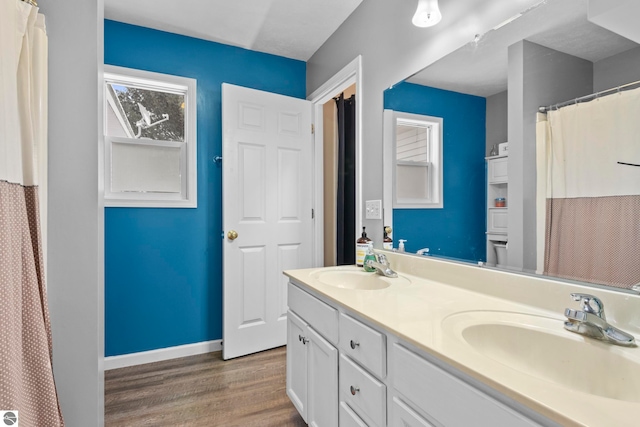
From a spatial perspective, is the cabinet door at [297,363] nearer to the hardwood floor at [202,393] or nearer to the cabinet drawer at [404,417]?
the hardwood floor at [202,393]

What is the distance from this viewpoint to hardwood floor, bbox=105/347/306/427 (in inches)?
66.9

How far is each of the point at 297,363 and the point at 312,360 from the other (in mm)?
218

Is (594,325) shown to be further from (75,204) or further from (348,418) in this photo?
(75,204)

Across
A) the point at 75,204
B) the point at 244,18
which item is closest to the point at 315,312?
the point at 75,204

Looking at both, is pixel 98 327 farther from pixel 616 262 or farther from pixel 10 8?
pixel 616 262

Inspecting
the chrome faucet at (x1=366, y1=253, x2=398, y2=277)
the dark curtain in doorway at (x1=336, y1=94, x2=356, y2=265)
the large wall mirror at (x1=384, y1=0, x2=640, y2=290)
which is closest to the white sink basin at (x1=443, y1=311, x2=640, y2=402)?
the large wall mirror at (x1=384, y1=0, x2=640, y2=290)

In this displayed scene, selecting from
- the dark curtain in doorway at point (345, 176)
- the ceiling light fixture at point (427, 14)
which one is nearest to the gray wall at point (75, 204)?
the ceiling light fixture at point (427, 14)

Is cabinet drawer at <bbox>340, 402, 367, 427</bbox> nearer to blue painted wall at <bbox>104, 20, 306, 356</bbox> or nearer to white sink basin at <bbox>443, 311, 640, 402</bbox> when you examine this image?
white sink basin at <bbox>443, 311, 640, 402</bbox>

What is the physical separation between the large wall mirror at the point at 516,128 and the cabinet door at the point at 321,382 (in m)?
0.71

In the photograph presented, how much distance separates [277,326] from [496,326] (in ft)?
6.58

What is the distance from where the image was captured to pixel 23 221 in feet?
2.73

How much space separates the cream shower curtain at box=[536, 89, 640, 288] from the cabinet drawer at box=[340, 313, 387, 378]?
632 mm

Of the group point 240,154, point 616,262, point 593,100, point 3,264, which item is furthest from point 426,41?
point 3,264

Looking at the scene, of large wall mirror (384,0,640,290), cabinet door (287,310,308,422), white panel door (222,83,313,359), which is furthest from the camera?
white panel door (222,83,313,359)
